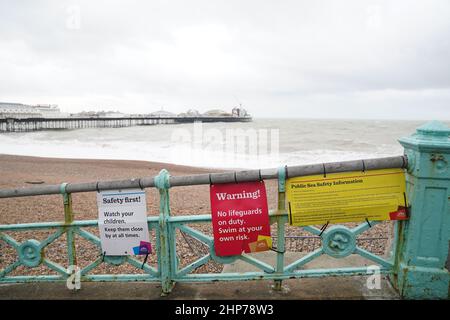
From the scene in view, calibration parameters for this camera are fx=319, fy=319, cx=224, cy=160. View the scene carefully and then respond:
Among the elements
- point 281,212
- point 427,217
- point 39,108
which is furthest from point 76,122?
point 427,217

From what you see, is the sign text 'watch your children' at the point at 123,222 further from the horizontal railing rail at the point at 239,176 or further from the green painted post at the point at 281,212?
the green painted post at the point at 281,212

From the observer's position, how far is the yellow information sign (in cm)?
267

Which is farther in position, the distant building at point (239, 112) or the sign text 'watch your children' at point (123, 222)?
the distant building at point (239, 112)

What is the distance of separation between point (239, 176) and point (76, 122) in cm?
9751

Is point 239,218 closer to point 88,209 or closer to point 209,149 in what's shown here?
point 88,209

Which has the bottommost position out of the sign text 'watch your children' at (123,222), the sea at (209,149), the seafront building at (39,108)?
the sea at (209,149)

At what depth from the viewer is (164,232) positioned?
2852 millimetres

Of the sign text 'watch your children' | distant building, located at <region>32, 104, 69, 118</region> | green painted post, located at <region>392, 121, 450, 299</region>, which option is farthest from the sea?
distant building, located at <region>32, 104, 69, 118</region>

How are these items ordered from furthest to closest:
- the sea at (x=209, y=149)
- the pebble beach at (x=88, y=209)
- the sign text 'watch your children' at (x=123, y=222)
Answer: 1. the sea at (x=209, y=149)
2. the pebble beach at (x=88, y=209)
3. the sign text 'watch your children' at (x=123, y=222)

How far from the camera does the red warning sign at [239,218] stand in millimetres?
2781

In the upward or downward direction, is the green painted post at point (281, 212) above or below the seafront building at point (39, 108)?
below

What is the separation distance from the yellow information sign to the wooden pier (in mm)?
67139

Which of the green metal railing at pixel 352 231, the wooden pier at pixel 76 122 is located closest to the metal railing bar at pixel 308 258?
the green metal railing at pixel 352 231

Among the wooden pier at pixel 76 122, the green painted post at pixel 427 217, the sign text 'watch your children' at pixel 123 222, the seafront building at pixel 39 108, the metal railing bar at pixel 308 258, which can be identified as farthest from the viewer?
the seafront building at pixel 39 108
